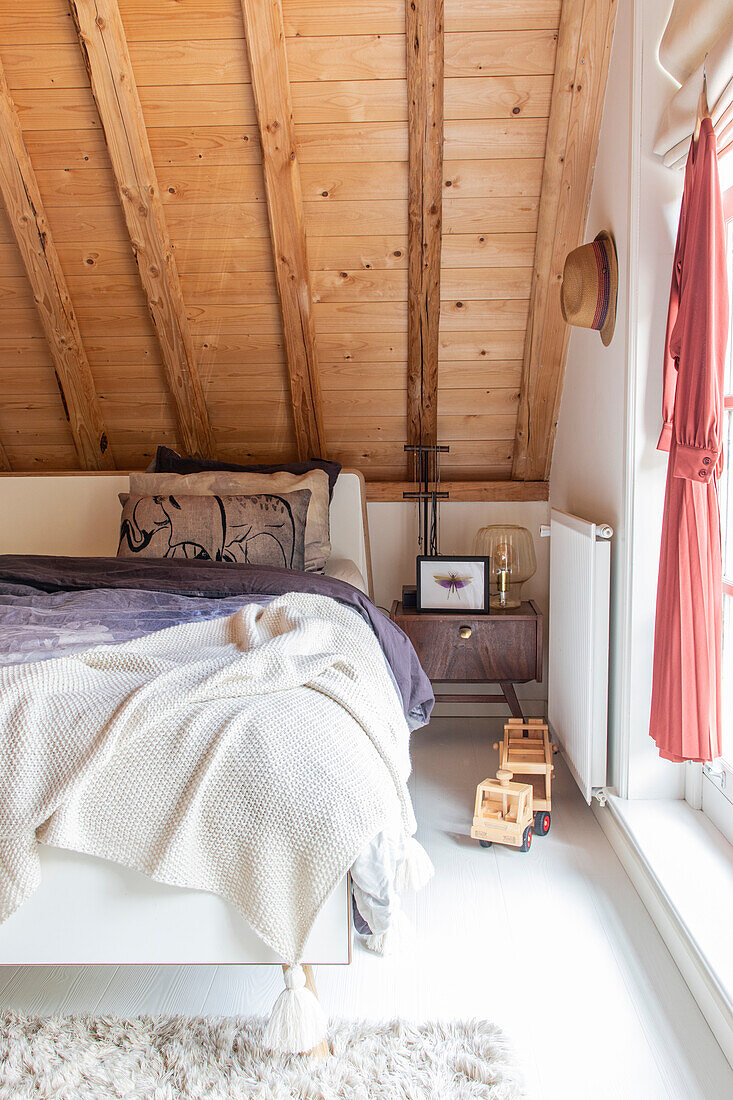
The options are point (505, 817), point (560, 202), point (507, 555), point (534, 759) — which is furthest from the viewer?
point (507, 555)

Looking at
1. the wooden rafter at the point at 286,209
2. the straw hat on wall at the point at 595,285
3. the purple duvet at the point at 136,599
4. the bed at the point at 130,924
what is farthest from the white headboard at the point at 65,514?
the bed at the point at 130,924

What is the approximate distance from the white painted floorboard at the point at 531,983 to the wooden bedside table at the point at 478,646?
0.78m

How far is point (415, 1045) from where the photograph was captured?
1.47m

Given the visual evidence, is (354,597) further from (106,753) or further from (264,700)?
(106,753)

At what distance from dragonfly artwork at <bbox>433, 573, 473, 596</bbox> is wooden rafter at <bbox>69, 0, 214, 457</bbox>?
1.13 metres

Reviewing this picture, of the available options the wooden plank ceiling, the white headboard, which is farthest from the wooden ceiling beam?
the white headboard

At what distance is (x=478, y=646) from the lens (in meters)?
2.83

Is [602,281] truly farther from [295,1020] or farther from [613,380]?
[295,1020]

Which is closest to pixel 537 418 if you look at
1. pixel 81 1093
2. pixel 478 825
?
pixel 478 825

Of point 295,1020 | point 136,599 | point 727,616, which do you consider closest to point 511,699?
point 727,616

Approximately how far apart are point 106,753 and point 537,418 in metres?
2.26

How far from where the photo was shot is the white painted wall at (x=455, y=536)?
336 cm

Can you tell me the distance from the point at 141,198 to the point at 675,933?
255 cm

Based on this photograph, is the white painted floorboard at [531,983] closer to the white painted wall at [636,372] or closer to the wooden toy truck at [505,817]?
the wooden toy truck at [505,817]
